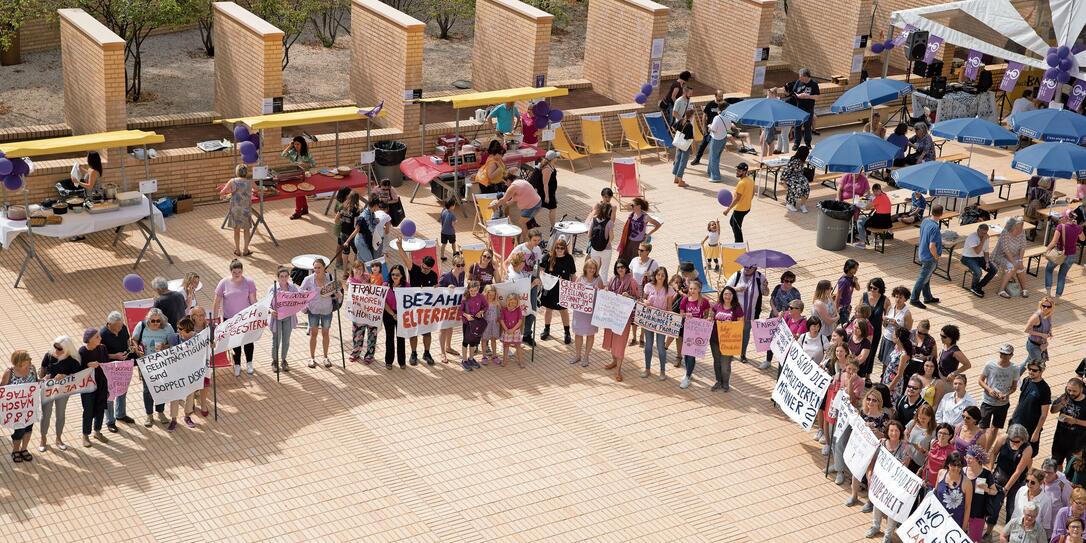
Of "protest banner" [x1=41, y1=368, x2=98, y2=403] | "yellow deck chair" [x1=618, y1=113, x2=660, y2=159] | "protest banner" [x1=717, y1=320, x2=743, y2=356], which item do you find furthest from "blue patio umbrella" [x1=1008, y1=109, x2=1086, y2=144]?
"protest banner" [x1=41, y1=368, x2=98, y2=403]

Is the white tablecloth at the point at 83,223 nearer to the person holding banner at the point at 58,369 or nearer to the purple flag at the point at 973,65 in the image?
the person holding banner at the point at 58,369

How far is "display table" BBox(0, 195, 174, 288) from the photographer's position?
17.7 meters

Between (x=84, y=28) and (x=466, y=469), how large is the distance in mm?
10468

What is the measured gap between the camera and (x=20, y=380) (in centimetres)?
1300

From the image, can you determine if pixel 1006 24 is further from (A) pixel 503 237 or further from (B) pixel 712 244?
(A) pixel 503 237

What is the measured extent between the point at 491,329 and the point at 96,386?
4.48m

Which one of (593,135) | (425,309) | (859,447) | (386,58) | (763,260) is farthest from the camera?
(593,135)

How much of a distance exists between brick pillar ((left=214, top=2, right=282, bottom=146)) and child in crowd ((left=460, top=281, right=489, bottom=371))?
6946 mm

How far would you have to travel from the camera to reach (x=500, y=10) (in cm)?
2467

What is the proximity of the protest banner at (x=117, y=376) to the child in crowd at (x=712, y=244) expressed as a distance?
829 cm

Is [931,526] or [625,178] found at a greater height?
[625,178]

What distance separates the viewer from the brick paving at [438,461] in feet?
42.0

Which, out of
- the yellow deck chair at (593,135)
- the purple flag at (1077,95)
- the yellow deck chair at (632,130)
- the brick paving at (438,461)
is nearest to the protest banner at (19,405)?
the brick paving at (438,461)

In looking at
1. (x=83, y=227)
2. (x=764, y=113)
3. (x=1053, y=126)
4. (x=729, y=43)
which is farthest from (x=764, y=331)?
(x=729, y=43)
